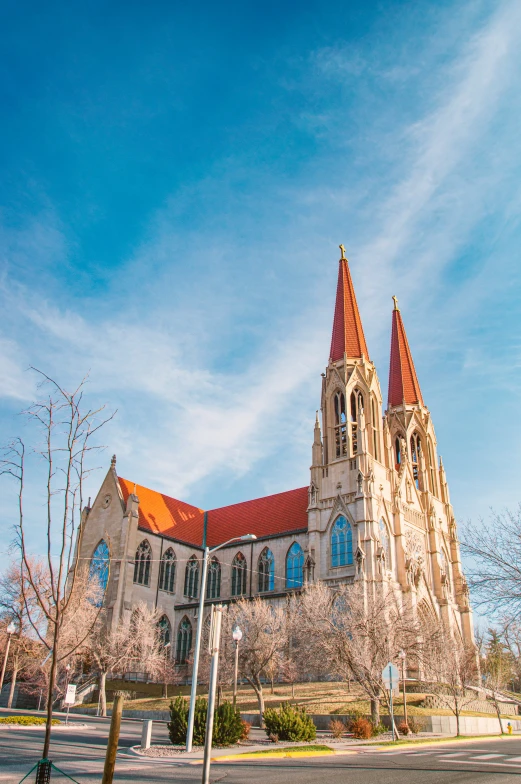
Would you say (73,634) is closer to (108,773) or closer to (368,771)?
(368,771)

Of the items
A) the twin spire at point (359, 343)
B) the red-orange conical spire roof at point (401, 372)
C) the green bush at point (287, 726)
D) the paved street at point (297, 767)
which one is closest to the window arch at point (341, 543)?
the twin spire at point (359, 343)

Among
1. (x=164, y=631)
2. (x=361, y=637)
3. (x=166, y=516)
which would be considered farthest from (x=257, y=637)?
(x=166, y=516)

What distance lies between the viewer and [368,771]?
44.9 feet

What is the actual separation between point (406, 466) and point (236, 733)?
38.3 meters

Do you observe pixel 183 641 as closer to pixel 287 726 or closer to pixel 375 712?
pixel 375 712

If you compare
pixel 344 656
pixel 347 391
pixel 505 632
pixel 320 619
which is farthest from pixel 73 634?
pixel 505 632

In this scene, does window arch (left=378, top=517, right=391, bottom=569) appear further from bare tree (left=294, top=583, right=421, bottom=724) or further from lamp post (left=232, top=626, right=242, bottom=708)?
lamp post (left=232, top=626, right=242, bottom=708)

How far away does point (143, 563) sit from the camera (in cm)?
5359

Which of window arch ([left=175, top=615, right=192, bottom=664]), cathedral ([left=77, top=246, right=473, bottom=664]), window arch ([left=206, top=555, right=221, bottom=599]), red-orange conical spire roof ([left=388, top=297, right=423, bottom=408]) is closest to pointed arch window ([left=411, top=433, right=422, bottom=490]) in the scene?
cathedral ([left=77, top=246, right=473, bottom=664])

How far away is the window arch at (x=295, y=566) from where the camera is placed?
166 feet

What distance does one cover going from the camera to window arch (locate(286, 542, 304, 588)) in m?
50.6

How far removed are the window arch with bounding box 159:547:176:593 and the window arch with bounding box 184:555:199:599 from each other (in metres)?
1.93

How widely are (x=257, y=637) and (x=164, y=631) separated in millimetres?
19603

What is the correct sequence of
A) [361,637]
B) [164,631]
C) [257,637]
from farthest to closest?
[164,631], [257,637], [361,637]
